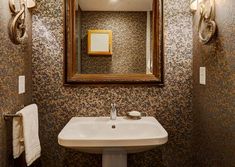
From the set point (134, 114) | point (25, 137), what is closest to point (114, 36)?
point (134, 114)

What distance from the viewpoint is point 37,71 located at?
6.17 feet

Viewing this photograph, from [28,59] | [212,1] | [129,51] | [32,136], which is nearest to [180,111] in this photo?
[129,51]

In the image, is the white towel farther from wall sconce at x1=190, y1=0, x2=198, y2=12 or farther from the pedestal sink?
wall sconce at x1=190, y1=0, x2=198, y2=12

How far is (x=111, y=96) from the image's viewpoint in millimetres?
1900

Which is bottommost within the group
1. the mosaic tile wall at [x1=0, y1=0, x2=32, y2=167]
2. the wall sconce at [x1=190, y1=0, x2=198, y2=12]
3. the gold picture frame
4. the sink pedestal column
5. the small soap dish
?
the sink pedestal column

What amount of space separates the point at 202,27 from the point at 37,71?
48.6 inches

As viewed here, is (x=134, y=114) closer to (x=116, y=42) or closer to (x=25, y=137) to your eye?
(x=116, y=42)

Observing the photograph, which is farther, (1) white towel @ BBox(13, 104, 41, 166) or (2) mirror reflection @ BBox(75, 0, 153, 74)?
(2) mirror reflection @ BBox(75, 0, 153, 74)

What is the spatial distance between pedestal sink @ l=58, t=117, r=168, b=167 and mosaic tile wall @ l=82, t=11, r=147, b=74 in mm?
389

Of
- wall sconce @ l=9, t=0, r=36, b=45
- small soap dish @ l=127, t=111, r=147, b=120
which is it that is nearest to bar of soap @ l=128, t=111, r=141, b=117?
small soap dish @ l=127, t=111, r=147, b=120

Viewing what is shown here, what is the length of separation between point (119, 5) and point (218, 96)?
39.3 inches

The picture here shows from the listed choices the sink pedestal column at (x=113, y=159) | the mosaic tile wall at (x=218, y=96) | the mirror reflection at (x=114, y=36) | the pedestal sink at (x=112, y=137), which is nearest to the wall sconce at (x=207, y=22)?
the mosaic tile wall at (x=218, y=96)

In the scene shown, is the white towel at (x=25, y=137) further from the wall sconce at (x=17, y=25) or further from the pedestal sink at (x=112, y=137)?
the wall sconce at (x=17, y=25)

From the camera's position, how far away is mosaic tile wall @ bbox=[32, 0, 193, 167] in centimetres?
187
